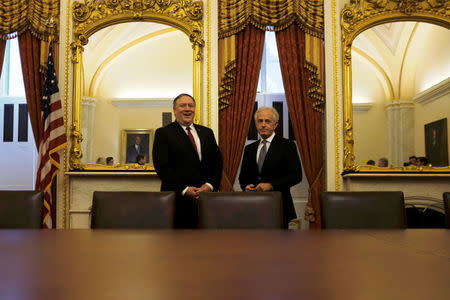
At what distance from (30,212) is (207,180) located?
1414 mm

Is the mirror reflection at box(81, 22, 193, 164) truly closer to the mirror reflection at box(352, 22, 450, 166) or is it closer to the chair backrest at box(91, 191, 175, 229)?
the mirror reflection at box(352, 22, 450, 166)

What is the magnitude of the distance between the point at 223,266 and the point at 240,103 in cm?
391

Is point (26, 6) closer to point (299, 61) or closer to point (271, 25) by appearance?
point (271, 25)

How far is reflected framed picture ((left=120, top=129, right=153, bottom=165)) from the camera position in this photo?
4.93 m

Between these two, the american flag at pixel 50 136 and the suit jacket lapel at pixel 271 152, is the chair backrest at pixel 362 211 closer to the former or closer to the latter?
the suit jacket lapel at pixel 271 152

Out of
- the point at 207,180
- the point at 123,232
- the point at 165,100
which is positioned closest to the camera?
the point at 123,232

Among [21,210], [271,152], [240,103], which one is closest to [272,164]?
[271,152]

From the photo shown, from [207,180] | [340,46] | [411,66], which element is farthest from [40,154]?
[411,66]

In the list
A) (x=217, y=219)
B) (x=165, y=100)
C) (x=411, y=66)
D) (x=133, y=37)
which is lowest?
(x=217, y=219)

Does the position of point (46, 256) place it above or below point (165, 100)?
below

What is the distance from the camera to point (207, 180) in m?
3.57

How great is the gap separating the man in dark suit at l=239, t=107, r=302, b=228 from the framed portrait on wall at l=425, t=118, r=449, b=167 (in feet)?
7.02

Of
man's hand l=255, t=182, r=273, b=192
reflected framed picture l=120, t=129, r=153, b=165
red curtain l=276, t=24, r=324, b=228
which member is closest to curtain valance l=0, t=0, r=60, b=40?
reflected framed picture l=120, t=129, r=153, b=165

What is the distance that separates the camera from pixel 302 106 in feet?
16.6
